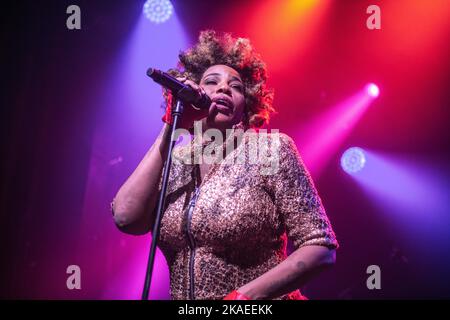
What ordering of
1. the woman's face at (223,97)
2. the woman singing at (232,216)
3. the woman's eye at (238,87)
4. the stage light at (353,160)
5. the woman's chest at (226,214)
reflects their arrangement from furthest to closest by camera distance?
the stage light at (353,160) < the woman's eye at (238,87) < the woman's face at (223,97) < the woman's chest at (226,214) < the woman singing at (232,216)

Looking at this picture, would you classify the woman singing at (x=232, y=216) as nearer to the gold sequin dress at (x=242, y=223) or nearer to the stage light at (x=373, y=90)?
the gold sequin dress at (x=242, y=223)

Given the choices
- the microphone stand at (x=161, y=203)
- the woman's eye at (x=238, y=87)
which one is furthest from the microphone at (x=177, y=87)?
the woman's eye at (x=238, y=87)

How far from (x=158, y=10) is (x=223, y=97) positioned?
11.2 feet

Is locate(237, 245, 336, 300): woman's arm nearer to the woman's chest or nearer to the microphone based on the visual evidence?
the woman's chest

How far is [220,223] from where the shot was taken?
177 centimetres

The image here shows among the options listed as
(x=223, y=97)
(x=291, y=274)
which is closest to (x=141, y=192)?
(x=223, y=97)

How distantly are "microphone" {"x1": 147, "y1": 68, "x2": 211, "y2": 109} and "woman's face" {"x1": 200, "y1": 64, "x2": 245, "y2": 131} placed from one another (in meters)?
0.31

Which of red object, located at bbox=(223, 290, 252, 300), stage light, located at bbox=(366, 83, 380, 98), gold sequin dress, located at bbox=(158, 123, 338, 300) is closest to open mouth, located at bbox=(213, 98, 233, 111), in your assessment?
gold sequin dress, located at bbox=(158, 123, 338, 300)

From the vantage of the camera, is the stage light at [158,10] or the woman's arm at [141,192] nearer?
the woman's arm at [141,192]

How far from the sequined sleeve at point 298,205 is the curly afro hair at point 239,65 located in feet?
2.36

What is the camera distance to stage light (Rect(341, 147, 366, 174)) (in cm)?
589

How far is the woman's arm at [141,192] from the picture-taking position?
6.40ft

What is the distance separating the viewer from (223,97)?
2201 millimetres
